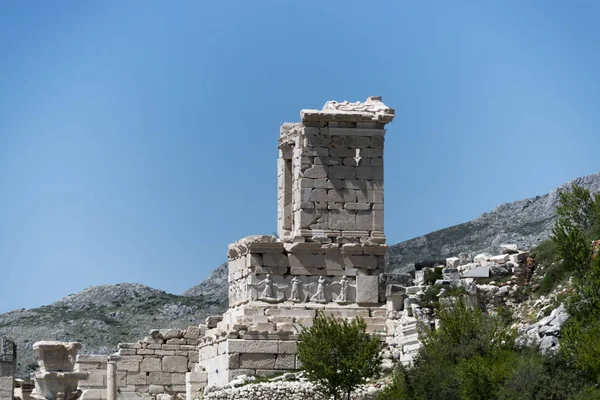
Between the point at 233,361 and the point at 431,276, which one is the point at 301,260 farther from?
the point at 233,361

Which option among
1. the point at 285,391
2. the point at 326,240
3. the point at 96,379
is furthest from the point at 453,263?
the point at 96,379

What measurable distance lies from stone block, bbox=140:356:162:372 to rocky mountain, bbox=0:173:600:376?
2230cm

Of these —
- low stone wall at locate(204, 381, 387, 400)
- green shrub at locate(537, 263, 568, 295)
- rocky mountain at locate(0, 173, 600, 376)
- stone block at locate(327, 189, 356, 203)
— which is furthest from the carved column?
rocky mountain at locate(0, 173, 600, 376)

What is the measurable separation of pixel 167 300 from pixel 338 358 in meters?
42.8

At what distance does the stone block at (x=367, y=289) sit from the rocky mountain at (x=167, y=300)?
2594 cm

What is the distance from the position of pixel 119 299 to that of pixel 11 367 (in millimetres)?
32501

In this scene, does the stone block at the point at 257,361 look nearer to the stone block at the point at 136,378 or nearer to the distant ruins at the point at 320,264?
the distant ruins at the point at 320,264

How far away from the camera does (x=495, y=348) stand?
129 feet

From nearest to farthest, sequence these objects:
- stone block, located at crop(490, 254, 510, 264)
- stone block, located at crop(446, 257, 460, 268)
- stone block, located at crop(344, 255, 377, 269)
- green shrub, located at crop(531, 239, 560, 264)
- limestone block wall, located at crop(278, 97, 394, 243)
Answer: green shrub, located at crop(531, 239, 560, 264)
stone block, located at crop(490, 254, 510, 264)
stone block, located at crop(344, 255, 377, 269)
limestone block wall, located at crop(278, 97, 394, 243)
stone block, located at crop(446, 257, 460, 268)

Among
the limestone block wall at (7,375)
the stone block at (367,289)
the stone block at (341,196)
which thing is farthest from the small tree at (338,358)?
the limestone block wall at (7,375)

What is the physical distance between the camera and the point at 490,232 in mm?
84625

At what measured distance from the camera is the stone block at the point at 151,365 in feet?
170

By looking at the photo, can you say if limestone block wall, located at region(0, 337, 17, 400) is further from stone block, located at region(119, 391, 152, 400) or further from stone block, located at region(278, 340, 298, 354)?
stone block, located at region(278, 340, 298, 354)

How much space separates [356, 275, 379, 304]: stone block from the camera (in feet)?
158
